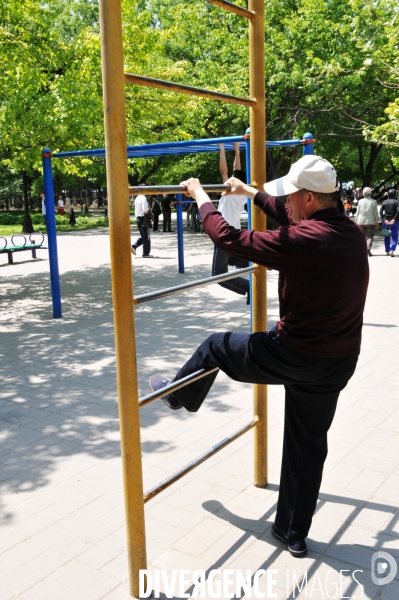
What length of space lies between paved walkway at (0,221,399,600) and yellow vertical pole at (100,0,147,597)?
1.22 feet

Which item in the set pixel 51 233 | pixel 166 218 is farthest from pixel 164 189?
pixel 166 218

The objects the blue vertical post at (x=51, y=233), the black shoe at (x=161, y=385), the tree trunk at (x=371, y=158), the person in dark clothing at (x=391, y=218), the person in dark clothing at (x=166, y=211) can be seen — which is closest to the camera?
the black shoe at (x=161, y=385)

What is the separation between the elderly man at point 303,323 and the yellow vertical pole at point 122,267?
39 cm

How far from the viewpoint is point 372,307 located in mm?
8648

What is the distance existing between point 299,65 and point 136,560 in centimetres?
1709

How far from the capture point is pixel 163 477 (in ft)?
12.1

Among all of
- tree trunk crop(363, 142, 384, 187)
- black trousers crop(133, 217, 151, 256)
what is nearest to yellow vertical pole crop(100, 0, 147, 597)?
black trousers crop(133, 217, 151, 256)

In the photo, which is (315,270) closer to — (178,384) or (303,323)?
(303,323)

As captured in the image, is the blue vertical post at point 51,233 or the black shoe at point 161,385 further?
the blue vertical post at point 51,233

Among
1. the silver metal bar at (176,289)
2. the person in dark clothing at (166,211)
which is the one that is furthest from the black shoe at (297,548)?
the person in dark clothing at (166,211)

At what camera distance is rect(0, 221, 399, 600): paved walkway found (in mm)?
2783

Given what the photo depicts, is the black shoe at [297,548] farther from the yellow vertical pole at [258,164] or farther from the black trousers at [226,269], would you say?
the black trousers at [226,269]

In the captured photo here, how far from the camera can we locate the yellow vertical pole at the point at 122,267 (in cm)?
227

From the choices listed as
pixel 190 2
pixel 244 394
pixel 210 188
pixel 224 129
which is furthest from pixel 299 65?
pixel 210 188
